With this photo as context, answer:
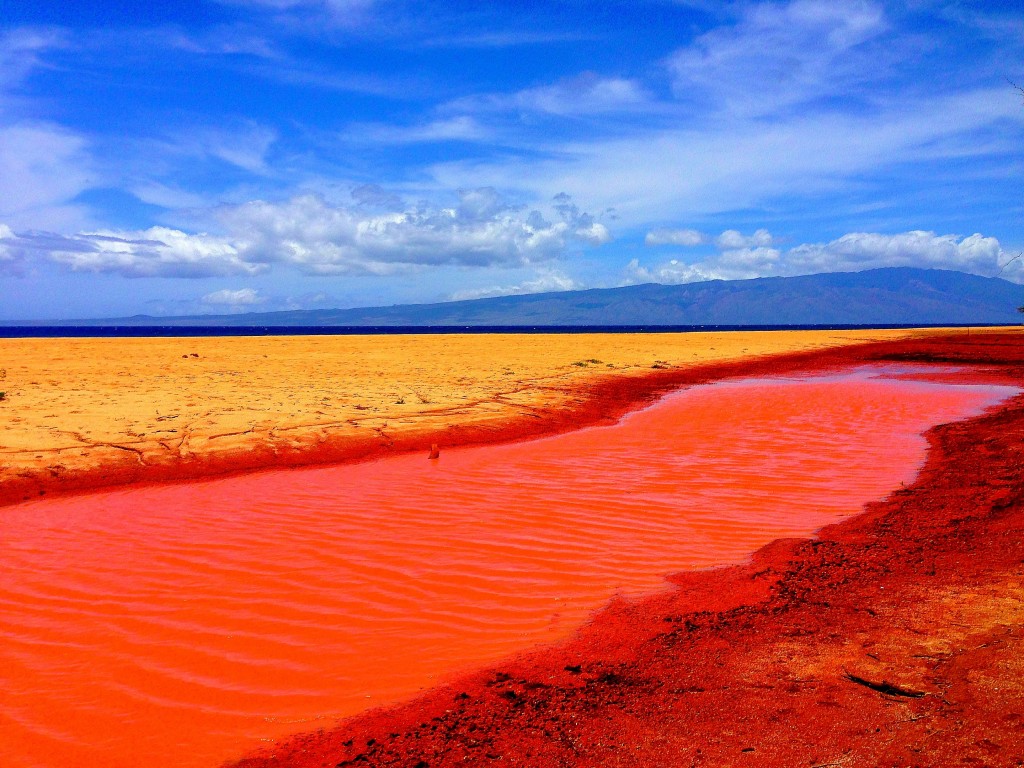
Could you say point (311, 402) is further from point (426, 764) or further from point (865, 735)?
point (865, 735)

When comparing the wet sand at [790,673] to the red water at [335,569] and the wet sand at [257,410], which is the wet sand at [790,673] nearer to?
→ the red water at [335,569]

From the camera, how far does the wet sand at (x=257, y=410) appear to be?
35.2 ft

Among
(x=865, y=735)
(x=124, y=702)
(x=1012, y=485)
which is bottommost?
(x=124, y=702)

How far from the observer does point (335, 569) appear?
6.70 meters

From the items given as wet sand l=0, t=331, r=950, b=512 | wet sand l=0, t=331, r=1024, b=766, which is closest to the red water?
wet sand l=0, t=331, r=1024, b=766

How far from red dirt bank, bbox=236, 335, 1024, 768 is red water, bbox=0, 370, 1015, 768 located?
41 centimetres

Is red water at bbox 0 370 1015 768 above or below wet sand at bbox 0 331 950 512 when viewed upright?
below

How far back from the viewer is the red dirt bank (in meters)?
3.59

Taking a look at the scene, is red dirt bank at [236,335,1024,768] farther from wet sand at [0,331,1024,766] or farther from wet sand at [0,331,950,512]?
wet sand at [0,331,950,512]

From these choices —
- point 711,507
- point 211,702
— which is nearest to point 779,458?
point 711,507

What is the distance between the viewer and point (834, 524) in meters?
7.70

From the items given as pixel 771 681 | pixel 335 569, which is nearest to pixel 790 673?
pixel 771 681

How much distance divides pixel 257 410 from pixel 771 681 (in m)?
12.5

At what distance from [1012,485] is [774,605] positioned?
4.95 m
